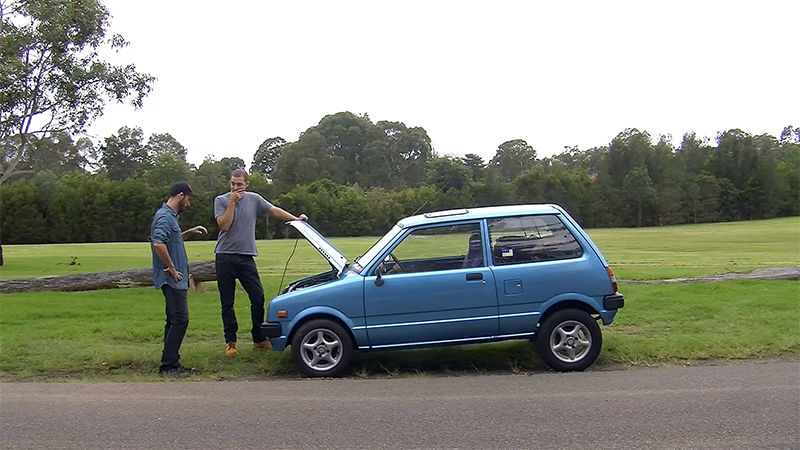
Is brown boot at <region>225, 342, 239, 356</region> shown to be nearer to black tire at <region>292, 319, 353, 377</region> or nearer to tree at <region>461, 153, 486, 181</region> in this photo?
black tire at <region>292, 319, 353, 377</region>

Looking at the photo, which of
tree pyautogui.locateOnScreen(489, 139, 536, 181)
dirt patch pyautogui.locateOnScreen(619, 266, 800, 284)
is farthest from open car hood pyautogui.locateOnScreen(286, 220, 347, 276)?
tree pyautogui.locateOnScreen(489, 139, 536, 181)

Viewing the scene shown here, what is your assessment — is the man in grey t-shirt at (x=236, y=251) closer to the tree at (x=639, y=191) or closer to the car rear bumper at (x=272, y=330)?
the car rear bumper at (x=272, y=330)

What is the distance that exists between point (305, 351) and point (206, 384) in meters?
0.99

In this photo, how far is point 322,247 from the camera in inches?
324

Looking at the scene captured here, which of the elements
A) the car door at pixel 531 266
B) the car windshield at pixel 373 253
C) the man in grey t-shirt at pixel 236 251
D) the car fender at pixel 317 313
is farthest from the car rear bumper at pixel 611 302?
the man in grey t-shirt at pixel 236 251

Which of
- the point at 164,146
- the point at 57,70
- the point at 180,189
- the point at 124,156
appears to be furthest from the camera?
the point at 164,146

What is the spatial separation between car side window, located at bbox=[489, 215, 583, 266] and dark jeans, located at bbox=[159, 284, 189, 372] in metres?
3.28

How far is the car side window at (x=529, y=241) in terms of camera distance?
7469mm

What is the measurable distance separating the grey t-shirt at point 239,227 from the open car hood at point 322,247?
52cm

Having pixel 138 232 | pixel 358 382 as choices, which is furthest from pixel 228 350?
pixel 138 232

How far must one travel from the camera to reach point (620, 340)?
8336 millimetres

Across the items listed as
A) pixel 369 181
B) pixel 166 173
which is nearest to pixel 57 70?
pixel 166 173

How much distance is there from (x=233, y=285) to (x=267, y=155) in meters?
82.8

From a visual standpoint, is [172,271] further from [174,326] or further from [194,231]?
[194,231]
